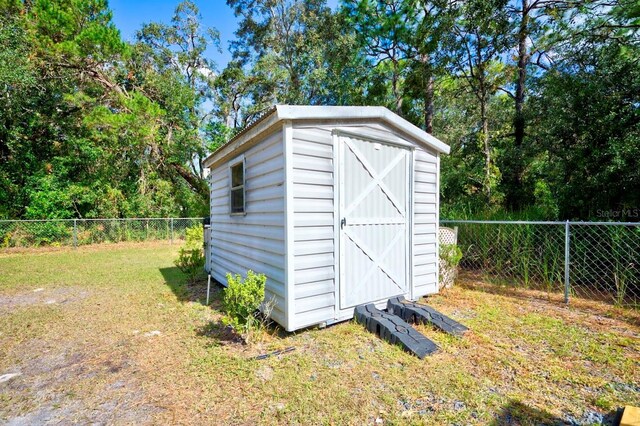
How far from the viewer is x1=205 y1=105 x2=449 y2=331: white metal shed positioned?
10.6ft

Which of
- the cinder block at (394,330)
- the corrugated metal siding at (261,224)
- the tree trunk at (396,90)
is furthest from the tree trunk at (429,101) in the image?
the cinder block at (394,330)

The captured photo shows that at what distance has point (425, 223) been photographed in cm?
463

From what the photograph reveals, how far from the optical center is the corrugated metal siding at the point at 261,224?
3354 mm

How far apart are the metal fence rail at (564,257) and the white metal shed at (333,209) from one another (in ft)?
5.00

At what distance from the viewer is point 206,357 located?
9.65ft

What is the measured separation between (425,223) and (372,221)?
47.6 inches

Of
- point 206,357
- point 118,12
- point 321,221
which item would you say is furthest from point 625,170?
point 118,12

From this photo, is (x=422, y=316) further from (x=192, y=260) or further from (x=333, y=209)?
(x=192, y=260)

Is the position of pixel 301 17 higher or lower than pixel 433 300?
higher

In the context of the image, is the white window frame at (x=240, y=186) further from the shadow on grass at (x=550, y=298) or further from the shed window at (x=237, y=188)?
the shadow on grass at (x=550, y=298)

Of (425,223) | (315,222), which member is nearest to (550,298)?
(425,223)

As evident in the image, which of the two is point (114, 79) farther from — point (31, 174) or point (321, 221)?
point (321, 221)

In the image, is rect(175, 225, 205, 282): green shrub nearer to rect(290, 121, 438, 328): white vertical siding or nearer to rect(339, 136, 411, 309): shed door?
rect(290, 121, 438, 328): white vertical siding

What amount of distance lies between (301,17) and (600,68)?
14726 millimetres
